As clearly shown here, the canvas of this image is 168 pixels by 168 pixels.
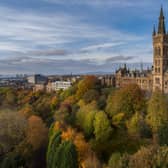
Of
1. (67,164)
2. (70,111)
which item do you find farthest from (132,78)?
(67,164)

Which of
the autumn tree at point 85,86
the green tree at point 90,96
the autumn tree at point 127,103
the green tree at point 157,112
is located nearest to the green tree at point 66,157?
the green tree at point 157,112

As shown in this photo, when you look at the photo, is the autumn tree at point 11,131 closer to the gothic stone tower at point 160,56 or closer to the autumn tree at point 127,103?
the autumn tree at point 127,103

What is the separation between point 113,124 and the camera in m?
51.2

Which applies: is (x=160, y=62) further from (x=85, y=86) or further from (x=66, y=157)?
(x=66, y=157)

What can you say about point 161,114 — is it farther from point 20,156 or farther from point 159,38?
point 159,38

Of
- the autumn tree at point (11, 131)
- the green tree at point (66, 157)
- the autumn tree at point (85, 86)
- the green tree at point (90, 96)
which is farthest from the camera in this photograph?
the autumn tree at point (85, 86)

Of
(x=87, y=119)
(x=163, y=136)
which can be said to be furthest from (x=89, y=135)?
(x=163, y=136)

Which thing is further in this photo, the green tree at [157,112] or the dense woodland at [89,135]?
the green tree at [157,112]

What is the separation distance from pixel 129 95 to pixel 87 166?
1049 inches

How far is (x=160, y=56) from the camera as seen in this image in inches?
3177

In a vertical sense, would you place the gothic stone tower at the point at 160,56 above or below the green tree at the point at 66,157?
above

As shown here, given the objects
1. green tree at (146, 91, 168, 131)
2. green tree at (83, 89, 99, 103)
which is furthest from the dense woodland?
green tree at (83, 89, 99, 103)

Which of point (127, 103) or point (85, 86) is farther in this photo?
point (85, 86)

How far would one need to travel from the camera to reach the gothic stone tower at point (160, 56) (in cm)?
7956
